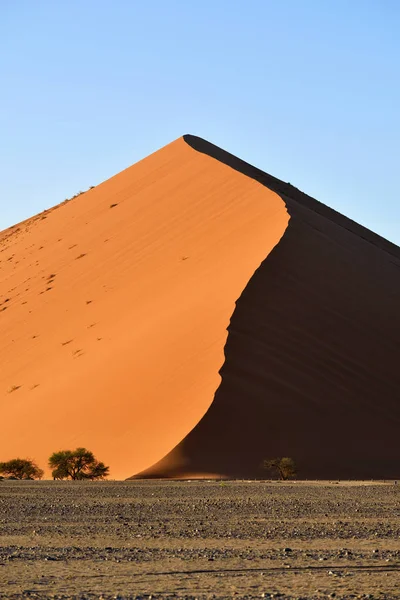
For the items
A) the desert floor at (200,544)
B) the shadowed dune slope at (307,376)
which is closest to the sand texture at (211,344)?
the shadowed dune slope at (307,376)

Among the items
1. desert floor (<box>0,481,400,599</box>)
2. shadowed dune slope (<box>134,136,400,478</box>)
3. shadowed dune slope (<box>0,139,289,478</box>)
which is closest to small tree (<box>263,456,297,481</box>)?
shadowed dune slope (<box>134,136,400,478</box>)

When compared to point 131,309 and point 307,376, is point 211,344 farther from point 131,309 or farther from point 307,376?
point 131,309

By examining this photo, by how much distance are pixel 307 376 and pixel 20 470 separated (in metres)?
6.46

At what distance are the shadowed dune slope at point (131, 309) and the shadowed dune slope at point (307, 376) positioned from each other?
521mm

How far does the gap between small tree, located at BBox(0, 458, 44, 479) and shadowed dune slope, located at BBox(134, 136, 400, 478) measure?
3.03 metres

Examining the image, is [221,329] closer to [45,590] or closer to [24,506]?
[24,506]

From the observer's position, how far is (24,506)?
13570 mm

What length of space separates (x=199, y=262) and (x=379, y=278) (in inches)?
224

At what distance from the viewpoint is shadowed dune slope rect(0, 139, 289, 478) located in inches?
880

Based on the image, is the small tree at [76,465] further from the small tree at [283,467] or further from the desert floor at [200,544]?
the desert floor at [200,544]

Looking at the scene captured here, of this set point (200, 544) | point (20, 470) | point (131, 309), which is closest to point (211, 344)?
point (20, 470)

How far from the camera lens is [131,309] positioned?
1128 inches

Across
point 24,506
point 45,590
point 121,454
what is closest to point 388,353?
point 121,454

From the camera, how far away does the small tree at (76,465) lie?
2025cm
